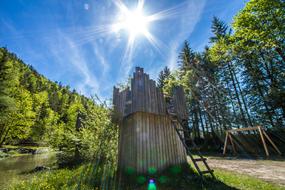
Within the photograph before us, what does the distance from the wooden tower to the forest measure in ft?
3.43

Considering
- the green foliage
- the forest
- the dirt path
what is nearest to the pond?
the forest

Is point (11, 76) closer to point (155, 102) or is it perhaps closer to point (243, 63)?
point (155, 102)

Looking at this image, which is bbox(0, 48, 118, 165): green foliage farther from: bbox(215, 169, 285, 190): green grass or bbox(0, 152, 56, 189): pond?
bbox(215, 169, 285, 190): green grass

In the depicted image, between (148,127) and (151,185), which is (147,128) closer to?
(148,127)

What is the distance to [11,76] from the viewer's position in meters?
20.1

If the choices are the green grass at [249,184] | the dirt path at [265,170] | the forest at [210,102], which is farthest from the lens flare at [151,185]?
the dirt path at [265,170]

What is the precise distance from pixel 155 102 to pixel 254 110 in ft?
61.5

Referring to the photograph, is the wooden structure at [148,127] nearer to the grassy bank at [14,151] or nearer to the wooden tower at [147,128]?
the wooden tower at [147,128]

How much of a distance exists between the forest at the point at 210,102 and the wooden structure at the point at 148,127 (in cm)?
102

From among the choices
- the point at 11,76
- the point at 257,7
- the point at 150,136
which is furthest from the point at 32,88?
the point at 257,7

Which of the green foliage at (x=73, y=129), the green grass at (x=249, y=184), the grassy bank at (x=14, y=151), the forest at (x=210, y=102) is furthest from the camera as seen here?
the grassy bank at (x=14, y=151)

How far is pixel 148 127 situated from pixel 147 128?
0.08 m

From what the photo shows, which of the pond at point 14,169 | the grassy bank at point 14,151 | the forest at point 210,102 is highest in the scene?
the forest at point 210,102

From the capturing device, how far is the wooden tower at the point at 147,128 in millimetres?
6531
